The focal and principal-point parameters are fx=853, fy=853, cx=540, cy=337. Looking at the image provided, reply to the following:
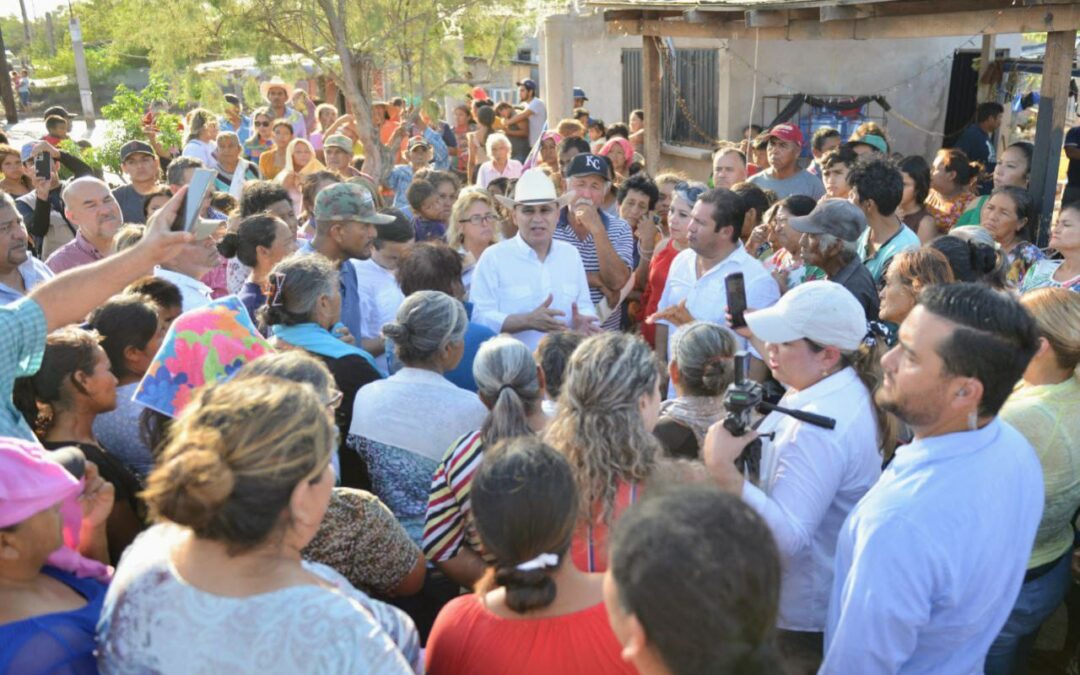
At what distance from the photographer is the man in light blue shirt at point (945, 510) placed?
2.11 meters

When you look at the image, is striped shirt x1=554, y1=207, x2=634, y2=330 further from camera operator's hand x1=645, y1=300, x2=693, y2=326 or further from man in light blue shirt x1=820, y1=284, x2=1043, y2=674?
man in light blue shirt x1=820, y1=284, x2=1043, y2=674

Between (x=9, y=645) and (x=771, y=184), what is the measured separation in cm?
631

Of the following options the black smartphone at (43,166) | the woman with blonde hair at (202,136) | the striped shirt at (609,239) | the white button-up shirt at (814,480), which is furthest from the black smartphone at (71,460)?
the woman with blonde hair at (202,136)

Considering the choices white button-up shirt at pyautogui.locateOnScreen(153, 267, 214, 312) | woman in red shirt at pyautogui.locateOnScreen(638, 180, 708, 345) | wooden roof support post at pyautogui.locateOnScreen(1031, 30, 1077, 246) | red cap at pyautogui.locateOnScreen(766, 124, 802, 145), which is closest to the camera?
white button-up shirt at pyautogui.locateOnScreen(153, 267, 214, 312)

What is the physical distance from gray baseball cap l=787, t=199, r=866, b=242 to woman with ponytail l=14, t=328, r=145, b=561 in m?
3.30

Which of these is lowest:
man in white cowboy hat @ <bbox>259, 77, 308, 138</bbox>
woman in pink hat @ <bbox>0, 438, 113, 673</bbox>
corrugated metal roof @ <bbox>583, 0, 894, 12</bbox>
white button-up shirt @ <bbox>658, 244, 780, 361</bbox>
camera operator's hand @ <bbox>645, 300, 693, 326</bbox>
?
camera operator's hand @ <bbox>645, 300, 693, 326</bbox>

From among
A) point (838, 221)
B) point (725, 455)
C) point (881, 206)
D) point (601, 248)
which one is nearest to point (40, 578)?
point (725, 455)

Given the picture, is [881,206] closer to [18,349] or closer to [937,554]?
[937,554]

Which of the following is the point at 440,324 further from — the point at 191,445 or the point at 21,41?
the point at 21,41

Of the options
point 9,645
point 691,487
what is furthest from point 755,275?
point 9,645

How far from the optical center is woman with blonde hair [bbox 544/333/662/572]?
2.36m

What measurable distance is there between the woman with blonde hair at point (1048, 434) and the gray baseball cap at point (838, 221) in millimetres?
1356

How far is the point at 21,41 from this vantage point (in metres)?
55.3

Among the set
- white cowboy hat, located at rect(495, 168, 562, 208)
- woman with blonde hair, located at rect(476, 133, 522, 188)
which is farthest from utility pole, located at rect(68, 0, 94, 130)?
white cowboy hat, located at rect(495, 168, 562, 208)
